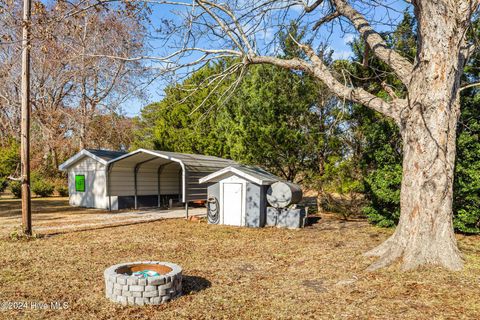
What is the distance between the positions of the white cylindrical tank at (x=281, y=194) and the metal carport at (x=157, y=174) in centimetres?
365

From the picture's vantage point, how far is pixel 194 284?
6.11 meters

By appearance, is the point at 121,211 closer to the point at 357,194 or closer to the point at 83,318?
the point at 357,194

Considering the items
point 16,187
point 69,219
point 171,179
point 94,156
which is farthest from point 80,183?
point 16,187

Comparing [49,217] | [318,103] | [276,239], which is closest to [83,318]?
[276,239]

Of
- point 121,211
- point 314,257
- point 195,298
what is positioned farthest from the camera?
point 121,211

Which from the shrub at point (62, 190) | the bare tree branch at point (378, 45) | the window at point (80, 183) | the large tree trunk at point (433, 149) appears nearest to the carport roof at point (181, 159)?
the window at point (80, 183)

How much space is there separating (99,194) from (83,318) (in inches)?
590

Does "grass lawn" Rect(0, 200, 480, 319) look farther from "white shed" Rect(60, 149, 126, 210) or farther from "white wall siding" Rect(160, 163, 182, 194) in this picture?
"white wall siding" Rect(160, 163, 182, 194)

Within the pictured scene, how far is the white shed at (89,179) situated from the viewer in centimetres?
1833

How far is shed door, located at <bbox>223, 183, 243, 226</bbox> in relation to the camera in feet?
44.0

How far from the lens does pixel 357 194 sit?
49.6 ft

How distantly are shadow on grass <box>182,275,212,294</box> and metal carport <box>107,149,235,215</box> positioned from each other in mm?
8245

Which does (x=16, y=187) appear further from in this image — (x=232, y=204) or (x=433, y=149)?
(x=433, y=149)

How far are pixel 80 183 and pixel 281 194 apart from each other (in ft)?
39.0
